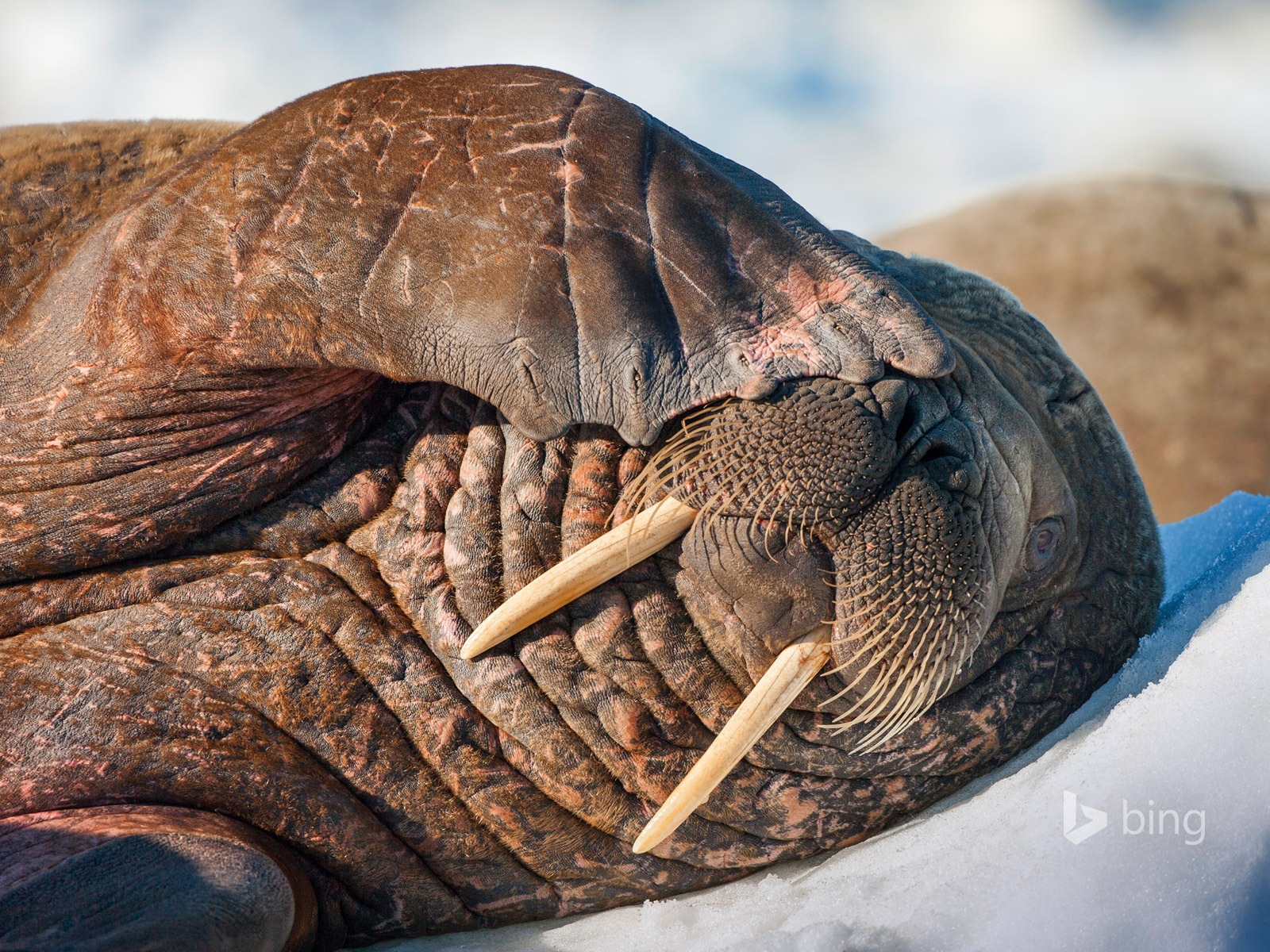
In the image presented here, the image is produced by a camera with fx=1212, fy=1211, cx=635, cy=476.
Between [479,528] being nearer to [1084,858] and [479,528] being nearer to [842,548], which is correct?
[842,548]

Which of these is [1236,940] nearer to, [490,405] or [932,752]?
[932,752]

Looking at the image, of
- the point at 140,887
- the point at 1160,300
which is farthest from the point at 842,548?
the point at 1160,300

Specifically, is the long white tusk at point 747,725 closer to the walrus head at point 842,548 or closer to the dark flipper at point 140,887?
the walrus head at point 842,548

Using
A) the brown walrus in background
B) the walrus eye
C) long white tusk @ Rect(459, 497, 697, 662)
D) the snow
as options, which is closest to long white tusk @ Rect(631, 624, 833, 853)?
the snow

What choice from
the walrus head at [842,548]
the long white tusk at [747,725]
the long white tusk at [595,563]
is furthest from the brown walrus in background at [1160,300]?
the long white tusk at [595,563]

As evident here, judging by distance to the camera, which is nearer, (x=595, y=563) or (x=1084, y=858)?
(x=1084, y=858)
